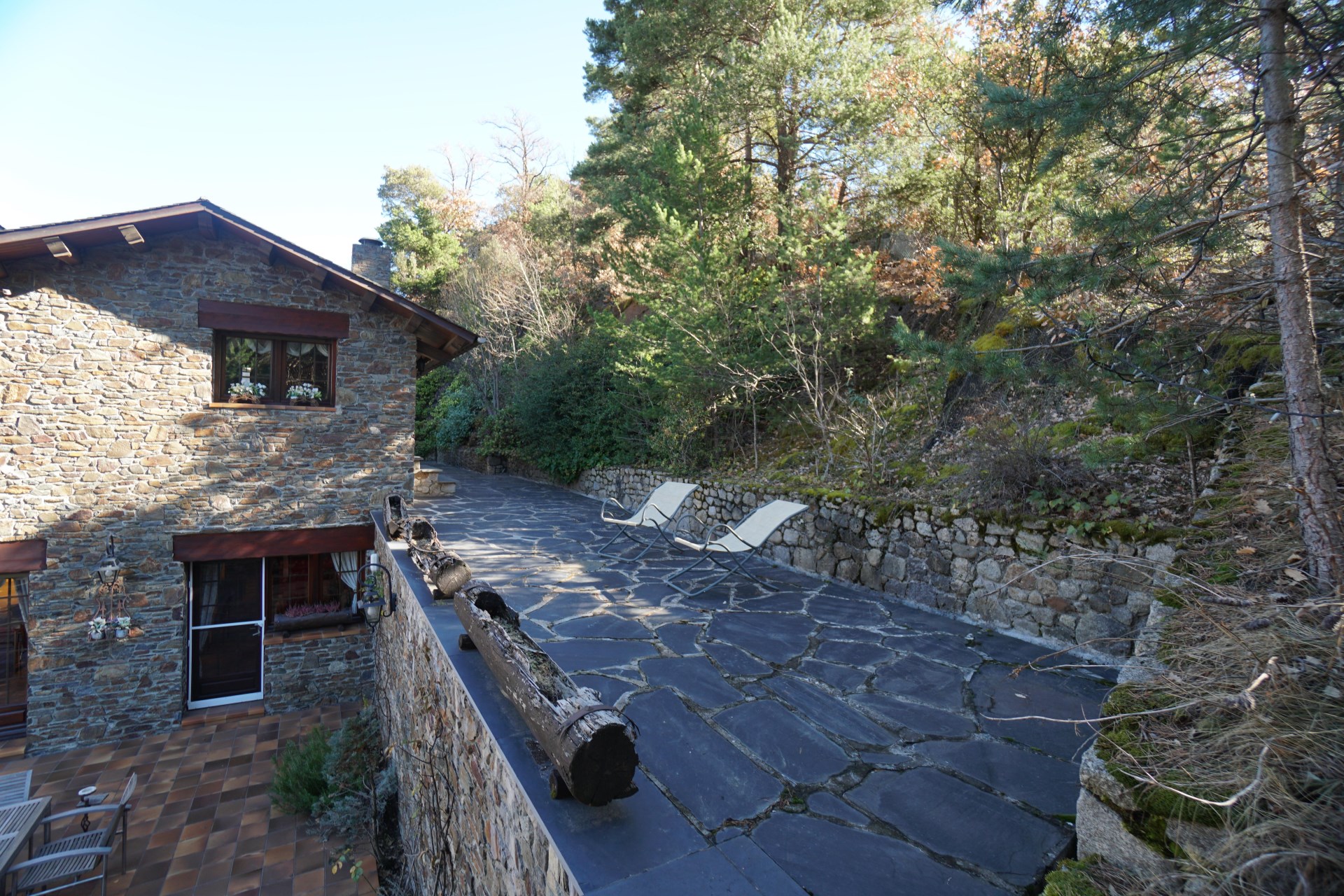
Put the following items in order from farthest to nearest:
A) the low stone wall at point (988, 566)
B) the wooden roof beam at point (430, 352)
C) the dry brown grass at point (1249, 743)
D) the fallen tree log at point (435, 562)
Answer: the wooden roof beam at point (430, 352) < the fallen tree log at point (435, 562) < the low stone wall at point (988, 566) < the dry brown grass at point (1249, 743)

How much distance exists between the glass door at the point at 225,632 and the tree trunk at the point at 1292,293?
1017 centimetres

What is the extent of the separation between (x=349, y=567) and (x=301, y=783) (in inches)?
119

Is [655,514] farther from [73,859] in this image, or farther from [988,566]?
[73,859]

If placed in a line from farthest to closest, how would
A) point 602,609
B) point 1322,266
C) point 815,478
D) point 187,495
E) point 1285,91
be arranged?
point 187,495 < point 815,478 < point 602,609 < point 1322,266 < point 1285,91

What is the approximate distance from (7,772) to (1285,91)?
12391 millimetres

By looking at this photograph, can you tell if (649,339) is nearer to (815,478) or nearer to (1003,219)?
(815,478)

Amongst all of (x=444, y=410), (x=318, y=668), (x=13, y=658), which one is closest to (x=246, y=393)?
(x=318, y=668)

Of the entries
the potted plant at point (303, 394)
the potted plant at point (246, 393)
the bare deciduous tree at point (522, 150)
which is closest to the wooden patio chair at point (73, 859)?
the potted plant at point (246, 393)

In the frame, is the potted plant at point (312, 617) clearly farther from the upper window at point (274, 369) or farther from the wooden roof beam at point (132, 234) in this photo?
the wooden roof beam at point (132, 234)

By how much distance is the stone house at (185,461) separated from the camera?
706 centimetres

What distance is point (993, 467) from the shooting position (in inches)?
180

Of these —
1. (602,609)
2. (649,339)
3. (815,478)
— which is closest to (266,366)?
(649,339)

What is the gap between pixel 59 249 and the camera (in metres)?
6.69

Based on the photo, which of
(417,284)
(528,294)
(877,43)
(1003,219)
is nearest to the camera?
(1003,219)
